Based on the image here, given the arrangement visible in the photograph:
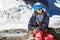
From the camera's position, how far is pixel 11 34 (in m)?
4.32

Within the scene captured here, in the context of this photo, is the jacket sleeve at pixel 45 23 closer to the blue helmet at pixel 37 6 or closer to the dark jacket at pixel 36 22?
the dark jacket at pixel 36 22

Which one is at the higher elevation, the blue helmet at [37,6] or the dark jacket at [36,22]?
the blue helmet at [37,6]

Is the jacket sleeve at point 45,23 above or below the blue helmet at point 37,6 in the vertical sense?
below

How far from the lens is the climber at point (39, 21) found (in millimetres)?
4273

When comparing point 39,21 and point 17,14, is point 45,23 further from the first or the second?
point 17,14

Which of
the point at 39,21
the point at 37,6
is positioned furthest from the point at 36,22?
the point at 37,6

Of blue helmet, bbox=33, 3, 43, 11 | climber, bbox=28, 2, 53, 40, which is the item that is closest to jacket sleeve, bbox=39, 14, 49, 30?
climber, bbox=28, 2, 53, 40

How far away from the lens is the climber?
14.0 feet

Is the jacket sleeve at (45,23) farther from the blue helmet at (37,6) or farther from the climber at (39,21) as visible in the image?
the blue helmet at (37,6)

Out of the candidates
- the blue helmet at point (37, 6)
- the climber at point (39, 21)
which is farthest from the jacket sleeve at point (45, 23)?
the blue helmet at point (37, 6)

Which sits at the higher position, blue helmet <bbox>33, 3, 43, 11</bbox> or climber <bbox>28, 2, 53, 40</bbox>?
blue helmet <bbox>33, 3, 43, 11</bbox>

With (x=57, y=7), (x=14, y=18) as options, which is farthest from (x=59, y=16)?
(x=14, y=18)

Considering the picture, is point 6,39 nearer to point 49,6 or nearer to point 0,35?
point 0,35

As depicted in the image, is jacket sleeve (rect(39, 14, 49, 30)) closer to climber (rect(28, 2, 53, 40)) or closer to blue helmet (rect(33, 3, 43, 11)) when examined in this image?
climber (rect(28, 2, 53, 40))
